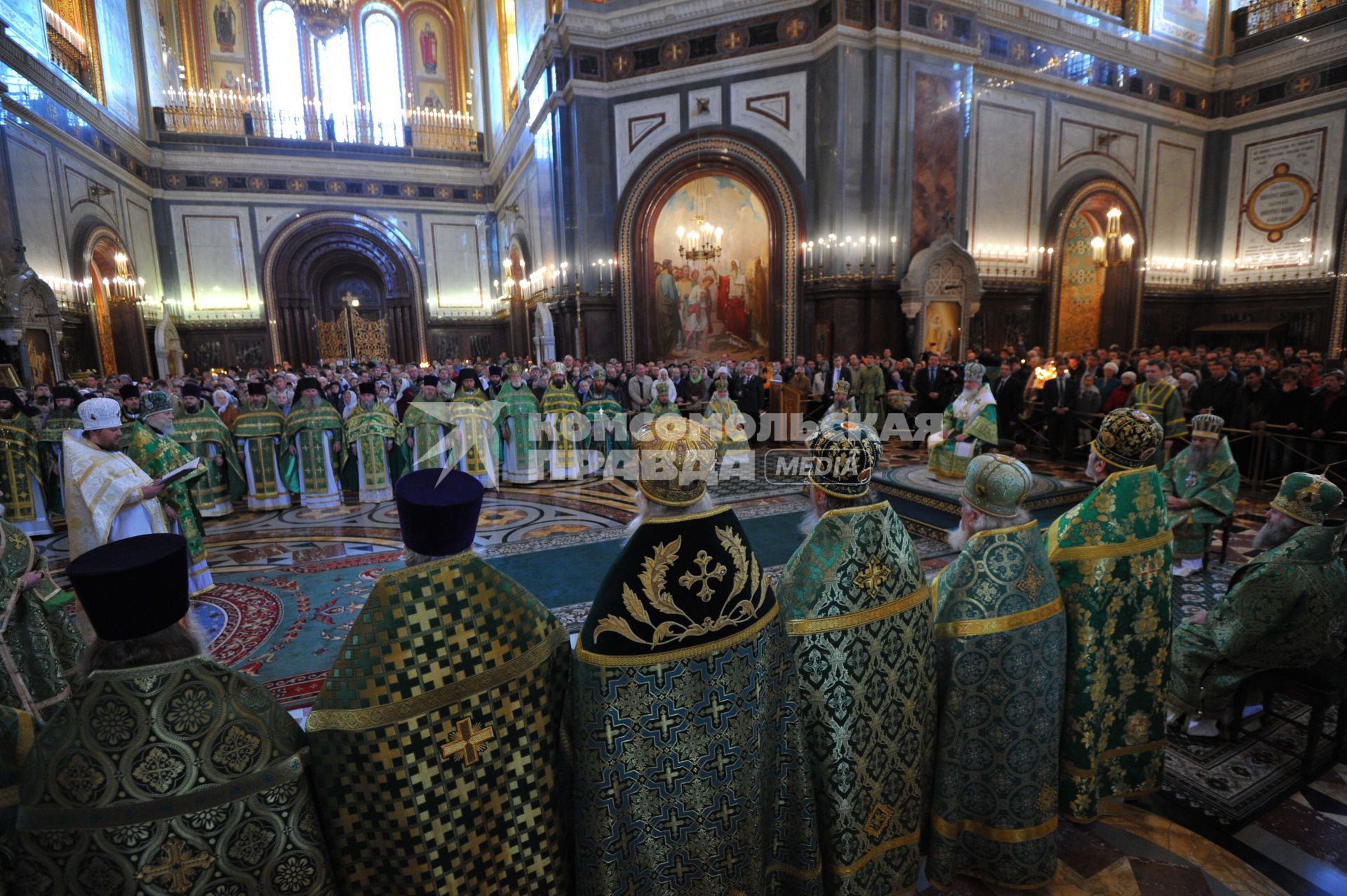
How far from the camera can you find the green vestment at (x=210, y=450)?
25.4ft

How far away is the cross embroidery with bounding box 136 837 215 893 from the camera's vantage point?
1.33 metres

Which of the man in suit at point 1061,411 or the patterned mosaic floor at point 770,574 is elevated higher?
the man in suit at point 1061,411

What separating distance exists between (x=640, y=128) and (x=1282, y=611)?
619 inches

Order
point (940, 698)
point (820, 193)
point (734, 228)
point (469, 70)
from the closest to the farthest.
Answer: point (940, 698)
point (820, 193)
point (734, 228)
point (469, 70)

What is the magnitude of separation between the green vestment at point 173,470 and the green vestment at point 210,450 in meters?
2.44

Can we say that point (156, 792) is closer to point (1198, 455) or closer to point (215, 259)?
point (1198, 455)

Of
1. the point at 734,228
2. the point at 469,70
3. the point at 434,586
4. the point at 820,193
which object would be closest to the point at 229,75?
the point at 469,70

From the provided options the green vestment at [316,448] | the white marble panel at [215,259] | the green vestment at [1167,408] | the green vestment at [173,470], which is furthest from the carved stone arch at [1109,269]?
the white marble panel at [215,259]

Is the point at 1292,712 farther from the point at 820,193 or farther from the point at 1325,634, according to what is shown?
the point at 820,193

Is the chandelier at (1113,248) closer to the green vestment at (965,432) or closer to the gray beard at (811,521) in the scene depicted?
the green vestment at (965,432)

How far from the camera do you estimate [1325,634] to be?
303cm

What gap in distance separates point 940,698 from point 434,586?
1.88 metres

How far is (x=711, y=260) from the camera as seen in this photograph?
16438 millimetres

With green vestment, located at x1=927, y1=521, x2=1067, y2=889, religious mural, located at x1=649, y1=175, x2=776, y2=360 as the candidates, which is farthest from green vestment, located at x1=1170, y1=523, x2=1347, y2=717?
religious mural, located at x1=649, y1=175, x2=776, y2=360
